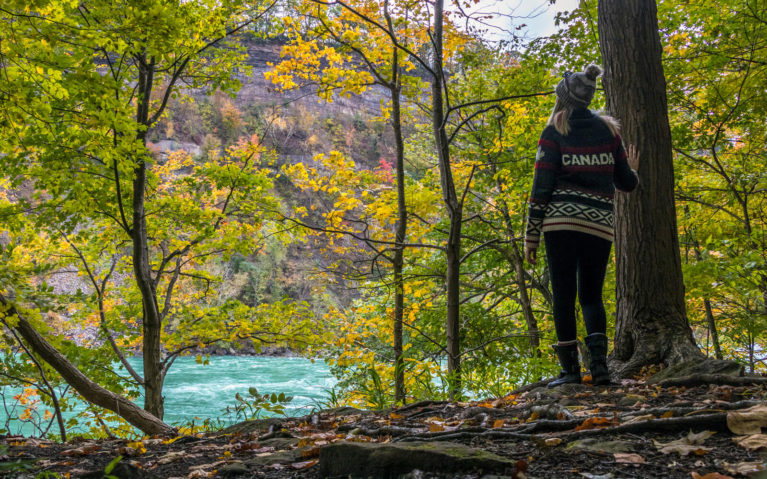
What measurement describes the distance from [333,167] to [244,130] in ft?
147

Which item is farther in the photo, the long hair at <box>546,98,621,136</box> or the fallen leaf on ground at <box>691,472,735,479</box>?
the long hair at <box>546,98,621,136</box>

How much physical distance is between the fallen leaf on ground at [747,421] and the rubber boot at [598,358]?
1.16 meters

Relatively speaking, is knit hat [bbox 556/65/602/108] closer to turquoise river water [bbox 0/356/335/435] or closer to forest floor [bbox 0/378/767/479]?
forest floor [bbox 0/378/767/479]

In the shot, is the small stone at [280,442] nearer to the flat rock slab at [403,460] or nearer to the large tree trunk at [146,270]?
the flat rock slab at [403,460]

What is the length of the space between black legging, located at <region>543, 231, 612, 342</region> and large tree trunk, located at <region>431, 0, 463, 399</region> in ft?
3.93

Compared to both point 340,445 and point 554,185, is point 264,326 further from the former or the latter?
point 340,445

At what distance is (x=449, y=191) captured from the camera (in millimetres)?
4230

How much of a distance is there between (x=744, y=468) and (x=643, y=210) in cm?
218

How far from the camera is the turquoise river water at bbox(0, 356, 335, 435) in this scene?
38.6ft

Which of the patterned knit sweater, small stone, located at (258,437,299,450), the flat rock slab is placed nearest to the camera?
the flat rock slab

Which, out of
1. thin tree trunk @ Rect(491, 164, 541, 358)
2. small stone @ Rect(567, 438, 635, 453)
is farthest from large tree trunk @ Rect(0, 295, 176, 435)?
thin tree trunk @ Rect(491, 164, 541, 358)

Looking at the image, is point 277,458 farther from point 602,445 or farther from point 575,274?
point 575,274

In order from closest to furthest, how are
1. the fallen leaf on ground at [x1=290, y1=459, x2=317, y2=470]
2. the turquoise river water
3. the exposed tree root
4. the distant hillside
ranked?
the fallen leaf on ground at [x1=290, y1=459, x2=317, y2=470] < the exposed tree root < the turquoise river water < the distant hillside

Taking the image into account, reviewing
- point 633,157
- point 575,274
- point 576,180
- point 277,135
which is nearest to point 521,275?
point 633,157
